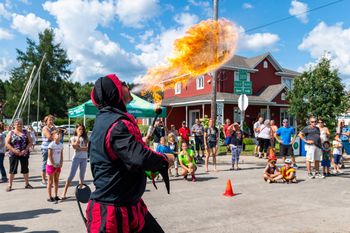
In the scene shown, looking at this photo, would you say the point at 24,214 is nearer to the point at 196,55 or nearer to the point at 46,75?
the point at 196,55

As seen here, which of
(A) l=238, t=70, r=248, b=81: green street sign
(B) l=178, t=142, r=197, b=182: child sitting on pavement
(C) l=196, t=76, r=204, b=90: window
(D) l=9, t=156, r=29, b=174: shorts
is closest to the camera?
(D) l=9, t=156, r=29, b=174: shorts

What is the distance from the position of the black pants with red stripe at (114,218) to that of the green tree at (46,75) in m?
43.2

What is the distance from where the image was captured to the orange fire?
562cm

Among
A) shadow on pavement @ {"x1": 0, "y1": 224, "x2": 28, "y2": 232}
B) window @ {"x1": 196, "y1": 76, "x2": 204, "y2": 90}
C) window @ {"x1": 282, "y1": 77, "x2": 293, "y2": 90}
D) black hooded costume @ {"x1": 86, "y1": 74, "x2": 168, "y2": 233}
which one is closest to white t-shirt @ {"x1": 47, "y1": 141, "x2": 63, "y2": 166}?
shadow on pavement @ {"x1": 0, "y1": 224, "x2": 28, "y2": 232}

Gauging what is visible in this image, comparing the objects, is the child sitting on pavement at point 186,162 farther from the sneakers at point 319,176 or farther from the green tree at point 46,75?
the green tree at point 46,75

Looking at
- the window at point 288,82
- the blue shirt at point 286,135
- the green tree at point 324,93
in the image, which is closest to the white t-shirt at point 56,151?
the blue shirt at point 286,135

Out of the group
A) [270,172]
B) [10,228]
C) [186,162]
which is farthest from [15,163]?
[270,172]

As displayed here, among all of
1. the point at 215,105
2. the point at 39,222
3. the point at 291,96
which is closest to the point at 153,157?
the point at 39,222

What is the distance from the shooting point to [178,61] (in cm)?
595

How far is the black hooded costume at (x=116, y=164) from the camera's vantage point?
2426 millimetres

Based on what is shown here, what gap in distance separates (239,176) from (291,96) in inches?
575

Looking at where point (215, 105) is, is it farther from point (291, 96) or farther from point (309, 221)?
point (309, 221)

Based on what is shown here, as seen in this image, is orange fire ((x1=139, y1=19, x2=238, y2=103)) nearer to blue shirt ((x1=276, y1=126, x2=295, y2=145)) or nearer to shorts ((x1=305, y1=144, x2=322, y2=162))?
shorts ((x1=305, y1=144, x2=322, y2=162))

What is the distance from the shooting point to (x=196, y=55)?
6266 mm
